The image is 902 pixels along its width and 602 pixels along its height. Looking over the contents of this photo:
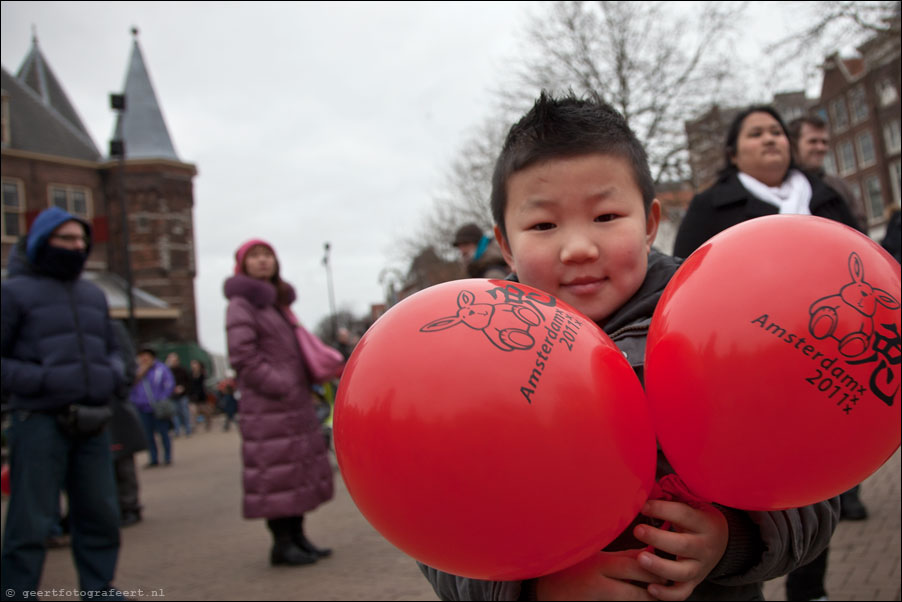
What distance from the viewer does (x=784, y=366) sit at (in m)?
1.02

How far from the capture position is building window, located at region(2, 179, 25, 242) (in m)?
4.60

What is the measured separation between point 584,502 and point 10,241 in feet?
16.7

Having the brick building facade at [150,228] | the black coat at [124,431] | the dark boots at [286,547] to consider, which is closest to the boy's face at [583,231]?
the dark boots at [286,547]

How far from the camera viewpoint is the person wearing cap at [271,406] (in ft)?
15.5

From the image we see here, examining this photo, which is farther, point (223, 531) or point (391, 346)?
point (223, 531)

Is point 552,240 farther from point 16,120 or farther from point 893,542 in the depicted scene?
point 16,120

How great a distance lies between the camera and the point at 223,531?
22.0ft

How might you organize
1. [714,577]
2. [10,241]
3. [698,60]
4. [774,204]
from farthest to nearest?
[698,60]
[10,241]
[774,204]
[714,577]

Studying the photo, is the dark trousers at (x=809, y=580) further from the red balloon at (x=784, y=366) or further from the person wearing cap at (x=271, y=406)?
the person wearing cap at (x=271, y=406)

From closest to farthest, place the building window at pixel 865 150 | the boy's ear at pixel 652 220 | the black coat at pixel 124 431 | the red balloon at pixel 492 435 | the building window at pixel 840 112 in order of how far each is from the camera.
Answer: the red balloon at pixel 492 435 → the boy's ear at pixel 652 220 → the black coat at pixel 124 431 → the building window at pixel 840 112 → the building window at pixel 865 150

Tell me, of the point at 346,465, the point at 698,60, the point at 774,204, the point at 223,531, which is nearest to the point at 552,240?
the point at 346,465

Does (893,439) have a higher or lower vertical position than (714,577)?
higher

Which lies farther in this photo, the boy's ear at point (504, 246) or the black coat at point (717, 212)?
the black coat at point (717, 212)

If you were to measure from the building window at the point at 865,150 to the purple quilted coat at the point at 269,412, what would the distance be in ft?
137
